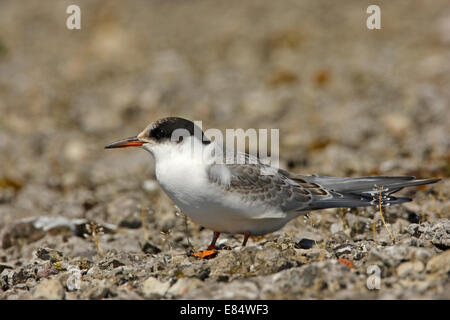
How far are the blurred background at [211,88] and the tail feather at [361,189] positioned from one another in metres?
1.36

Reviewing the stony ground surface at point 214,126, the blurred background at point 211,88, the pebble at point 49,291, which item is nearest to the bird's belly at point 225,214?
the stony ground surface at point 214,126

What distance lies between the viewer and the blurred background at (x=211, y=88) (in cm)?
750

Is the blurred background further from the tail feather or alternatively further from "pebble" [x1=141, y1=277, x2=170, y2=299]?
"pebble" [x1=141, y1=277, x2=170, y2=299]

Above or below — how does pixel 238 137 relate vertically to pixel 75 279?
above

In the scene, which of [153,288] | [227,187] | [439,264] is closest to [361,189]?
[227,187]

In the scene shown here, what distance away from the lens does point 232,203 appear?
4.25 m

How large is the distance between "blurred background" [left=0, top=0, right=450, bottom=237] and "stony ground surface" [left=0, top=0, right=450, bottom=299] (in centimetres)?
4

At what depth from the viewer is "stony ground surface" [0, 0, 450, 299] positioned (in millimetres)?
3912

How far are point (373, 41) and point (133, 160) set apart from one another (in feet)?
20.7
